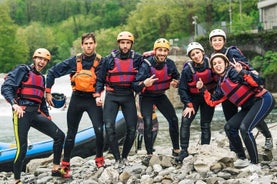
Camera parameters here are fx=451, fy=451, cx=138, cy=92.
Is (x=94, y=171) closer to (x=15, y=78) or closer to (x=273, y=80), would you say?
(x=15, y=78)

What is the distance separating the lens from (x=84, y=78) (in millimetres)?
6699

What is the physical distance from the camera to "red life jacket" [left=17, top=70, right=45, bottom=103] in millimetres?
6484

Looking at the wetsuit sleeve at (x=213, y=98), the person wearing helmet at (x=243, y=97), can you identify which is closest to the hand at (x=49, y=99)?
the wetsuit sleeve at (x=213, y=98)

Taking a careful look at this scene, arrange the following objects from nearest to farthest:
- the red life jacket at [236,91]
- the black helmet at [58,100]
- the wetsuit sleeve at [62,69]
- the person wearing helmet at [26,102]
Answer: the red life jacket at [236,91]
the person wearing helmet at [26,102]
the wetsuit sleeve at [62,69]
the black helmet at [58,100]

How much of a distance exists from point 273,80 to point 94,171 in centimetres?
2859

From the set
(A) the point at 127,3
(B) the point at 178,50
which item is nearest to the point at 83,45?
(B) the point at 178,50

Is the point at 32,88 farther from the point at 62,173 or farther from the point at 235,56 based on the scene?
the point at 235,56

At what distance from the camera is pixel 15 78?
640 centimetres

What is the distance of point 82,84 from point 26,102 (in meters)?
0.85

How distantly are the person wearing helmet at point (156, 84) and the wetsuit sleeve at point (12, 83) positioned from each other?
5.38 ft

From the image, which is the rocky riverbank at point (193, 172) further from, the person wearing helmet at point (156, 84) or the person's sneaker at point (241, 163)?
the person wearing helmet at point (156, 84)

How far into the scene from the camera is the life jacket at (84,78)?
6.69m

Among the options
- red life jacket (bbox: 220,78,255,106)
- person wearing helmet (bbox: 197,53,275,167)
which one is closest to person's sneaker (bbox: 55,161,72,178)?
person wearing helmet (bbox: 197,53,275,167)

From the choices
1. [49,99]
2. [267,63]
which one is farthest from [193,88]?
[267,63]
